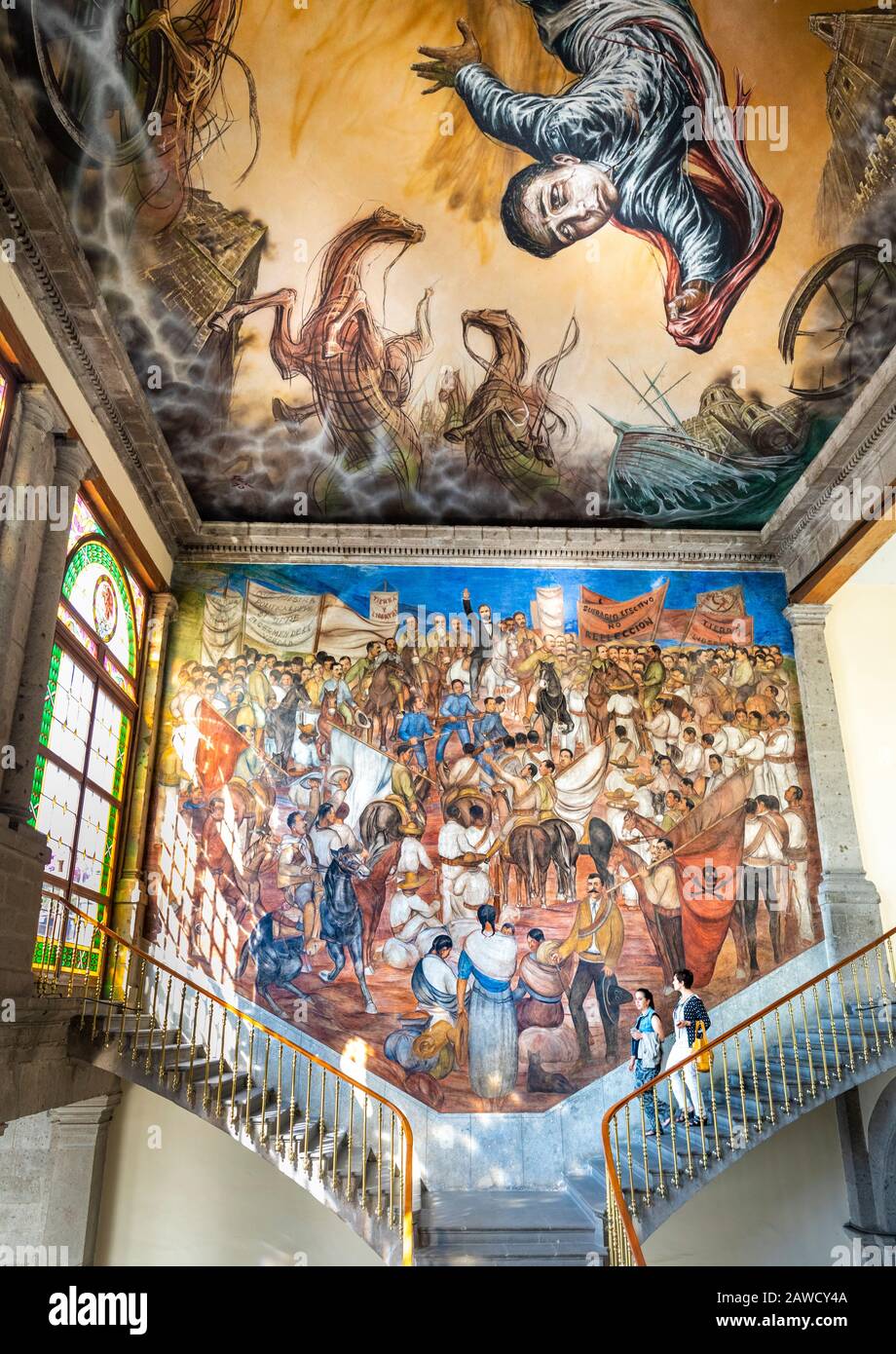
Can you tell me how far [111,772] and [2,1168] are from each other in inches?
165

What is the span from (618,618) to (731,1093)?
578 centimetres

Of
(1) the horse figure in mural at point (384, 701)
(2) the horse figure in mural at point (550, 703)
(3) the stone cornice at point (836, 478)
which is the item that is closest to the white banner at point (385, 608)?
(1) the horse figure in mural at point (384, 701)

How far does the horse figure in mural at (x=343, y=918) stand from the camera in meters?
11.7

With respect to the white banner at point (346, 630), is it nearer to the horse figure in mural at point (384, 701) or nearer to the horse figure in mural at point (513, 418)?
the horse figure in mural at point (384, 701)

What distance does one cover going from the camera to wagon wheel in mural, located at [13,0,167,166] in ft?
25.2

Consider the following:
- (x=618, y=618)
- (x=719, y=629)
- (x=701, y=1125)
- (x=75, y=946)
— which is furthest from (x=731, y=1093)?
(x=75, y=946)

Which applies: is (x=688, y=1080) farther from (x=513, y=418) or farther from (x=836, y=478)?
(x=513, y=418)

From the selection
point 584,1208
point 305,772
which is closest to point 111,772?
point 305,772

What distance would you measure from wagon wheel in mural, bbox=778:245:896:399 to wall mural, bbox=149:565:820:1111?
295cm

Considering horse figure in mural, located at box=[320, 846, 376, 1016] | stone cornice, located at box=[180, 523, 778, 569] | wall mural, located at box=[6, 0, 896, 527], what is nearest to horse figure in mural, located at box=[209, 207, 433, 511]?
wall mural, located at box=[6, 0, 896, 527]

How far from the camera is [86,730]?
10750mm

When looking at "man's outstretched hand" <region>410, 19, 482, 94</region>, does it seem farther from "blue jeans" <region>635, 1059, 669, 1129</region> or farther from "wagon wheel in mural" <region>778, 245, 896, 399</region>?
"blue jeans" <region>635, 1059, 669, 1129</region>

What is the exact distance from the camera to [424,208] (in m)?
10.3

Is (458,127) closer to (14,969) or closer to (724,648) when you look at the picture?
(724,648)
